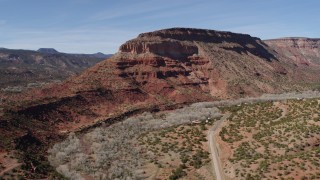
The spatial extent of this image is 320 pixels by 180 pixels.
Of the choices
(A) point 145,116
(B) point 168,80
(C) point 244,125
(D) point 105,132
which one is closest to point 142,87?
(B) point 168,80

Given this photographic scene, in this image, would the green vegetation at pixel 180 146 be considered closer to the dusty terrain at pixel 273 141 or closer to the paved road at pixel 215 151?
the paved road at pixel 215 151

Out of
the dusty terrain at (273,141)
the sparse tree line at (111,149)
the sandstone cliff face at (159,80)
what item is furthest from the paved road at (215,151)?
the sandstone cliff face at (159,80)

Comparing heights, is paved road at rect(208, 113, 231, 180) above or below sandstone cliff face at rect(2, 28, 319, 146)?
below

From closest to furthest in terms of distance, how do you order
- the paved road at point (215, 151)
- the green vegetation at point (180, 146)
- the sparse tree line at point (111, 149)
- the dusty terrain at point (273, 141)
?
the dusty terrain at point (273, 141), the paved road at point (215, 151), the green vegetation at point (180, 146), the sparse tree line at point (111, 149)

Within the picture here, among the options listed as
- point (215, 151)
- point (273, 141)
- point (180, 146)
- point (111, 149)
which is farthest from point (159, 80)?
point (273, 141)

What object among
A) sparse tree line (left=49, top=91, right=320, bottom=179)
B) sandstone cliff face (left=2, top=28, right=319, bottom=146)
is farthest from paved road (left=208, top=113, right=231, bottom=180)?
sandstone cliff face (left=2, top=28, right=319, bottom=146)

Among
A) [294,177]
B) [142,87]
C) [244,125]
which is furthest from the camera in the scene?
[142,87]

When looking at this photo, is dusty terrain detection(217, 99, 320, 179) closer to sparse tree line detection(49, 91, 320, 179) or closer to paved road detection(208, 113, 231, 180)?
paved road detection(208, 113, 231, 180)

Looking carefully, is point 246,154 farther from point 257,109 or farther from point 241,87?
point 241,87
